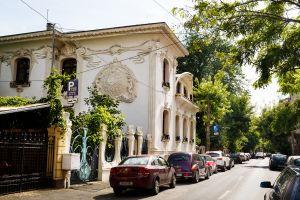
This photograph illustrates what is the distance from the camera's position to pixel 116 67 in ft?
88.4

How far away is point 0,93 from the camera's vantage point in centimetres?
2898

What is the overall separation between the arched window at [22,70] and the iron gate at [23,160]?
14.9 meters

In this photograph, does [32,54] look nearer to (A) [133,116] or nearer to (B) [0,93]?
(B) [0,93]

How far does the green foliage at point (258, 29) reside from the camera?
11.6m

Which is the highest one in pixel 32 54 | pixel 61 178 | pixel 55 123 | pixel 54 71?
pixel 32 54

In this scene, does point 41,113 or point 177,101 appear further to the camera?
point 177,101

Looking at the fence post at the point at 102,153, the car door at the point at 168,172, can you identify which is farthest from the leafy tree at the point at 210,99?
the car door at the point at 168,172

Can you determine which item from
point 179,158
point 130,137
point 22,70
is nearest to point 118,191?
point 179,158

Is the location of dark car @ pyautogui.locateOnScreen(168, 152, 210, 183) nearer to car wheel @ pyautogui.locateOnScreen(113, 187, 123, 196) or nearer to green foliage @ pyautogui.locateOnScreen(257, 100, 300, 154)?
car wheel @ pyautogui.locateOnScreen(113, 187, 123, 196)

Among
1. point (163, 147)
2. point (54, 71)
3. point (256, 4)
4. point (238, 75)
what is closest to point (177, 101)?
point (163, 147)

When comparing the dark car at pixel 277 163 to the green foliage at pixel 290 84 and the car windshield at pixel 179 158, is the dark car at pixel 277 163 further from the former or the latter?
the green foliage at pixel 290 84

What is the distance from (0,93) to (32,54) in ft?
12.4

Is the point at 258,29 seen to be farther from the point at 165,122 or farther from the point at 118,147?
the point at 165,122

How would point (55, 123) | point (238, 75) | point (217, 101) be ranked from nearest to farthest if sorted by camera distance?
1. point (55, 123)
2. point (217, 101)
3. point (238, 75)
